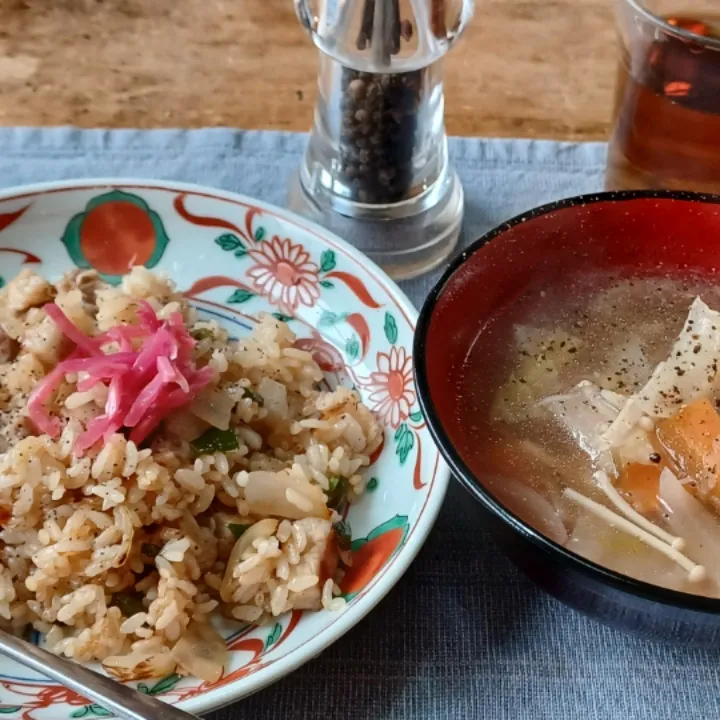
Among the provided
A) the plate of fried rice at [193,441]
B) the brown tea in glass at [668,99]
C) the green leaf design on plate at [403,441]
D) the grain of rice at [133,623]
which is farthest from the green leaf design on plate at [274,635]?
the brown tea in glass at [668,99]

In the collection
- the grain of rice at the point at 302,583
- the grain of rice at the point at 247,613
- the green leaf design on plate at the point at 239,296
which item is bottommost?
the grain of rice at the point at 247,613

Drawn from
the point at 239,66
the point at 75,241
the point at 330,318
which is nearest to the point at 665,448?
the point at 330,318

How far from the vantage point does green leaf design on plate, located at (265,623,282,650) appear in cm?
100

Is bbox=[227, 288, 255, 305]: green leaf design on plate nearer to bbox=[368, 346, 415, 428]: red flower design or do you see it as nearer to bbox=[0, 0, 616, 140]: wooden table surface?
bbox=[368, 346, 415, 428]: red flower design

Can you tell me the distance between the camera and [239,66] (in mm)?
1899

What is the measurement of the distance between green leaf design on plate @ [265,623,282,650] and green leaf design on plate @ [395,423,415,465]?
27cm

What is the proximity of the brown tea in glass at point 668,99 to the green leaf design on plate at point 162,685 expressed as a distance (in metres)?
1.05

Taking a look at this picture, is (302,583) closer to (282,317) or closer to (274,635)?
(274,635)

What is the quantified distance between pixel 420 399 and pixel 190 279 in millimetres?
594

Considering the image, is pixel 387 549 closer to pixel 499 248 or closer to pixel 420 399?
pixel 420 399

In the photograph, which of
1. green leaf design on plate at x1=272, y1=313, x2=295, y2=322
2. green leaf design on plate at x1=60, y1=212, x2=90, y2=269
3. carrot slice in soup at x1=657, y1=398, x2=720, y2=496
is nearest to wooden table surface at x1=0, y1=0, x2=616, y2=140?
green leaf design on plate at x1=60, y1=212, x2=90, y2=269

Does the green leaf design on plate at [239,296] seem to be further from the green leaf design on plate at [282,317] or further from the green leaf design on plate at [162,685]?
the green leaf design on plate at [162,685]

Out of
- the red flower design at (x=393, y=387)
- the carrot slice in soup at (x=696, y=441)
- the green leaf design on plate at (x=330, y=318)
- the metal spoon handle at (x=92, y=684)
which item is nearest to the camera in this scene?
the metal spoon handle at (x=92, y=684)

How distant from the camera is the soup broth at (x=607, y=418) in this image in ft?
3.12
